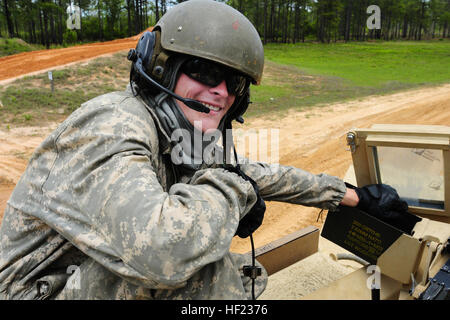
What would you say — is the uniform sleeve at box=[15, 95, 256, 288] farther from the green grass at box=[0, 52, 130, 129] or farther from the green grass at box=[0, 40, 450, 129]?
the green grass at box=[0, 52, 130, 129]

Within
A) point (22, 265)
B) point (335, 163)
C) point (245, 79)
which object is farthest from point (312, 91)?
point (22, 265)

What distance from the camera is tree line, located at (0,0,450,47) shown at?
114 ft

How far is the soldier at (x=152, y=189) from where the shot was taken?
136cm

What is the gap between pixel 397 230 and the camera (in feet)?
7.63

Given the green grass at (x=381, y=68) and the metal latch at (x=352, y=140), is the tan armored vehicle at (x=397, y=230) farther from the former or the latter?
the green grass at (x=381, y=68)

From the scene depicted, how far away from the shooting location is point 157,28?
2201 millimetres

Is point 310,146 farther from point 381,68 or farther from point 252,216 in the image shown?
point 381,68

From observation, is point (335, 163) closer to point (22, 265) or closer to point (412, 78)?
point (22, 265)

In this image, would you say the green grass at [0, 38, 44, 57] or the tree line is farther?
the tree line

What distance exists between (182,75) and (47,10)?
36.3 m

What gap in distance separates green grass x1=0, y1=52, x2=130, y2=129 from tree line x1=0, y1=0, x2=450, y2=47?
19705 millimetres

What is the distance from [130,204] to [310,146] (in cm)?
703

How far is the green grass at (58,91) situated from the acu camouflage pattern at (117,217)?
895 cm

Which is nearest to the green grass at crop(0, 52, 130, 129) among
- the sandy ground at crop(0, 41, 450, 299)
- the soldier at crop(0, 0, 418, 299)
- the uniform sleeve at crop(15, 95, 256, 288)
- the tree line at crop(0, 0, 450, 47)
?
the sandy ground at crop(0, 41, 450, 299)
